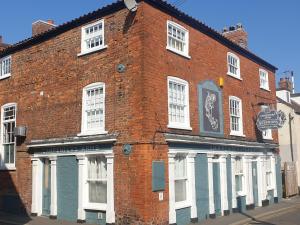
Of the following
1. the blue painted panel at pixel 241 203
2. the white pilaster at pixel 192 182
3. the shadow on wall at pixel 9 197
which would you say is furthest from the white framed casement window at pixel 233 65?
the shadow on wall at pixel 9 197

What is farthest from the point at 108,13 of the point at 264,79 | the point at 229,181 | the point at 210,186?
the point at 264,79

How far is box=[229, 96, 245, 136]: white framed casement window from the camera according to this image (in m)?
19.0

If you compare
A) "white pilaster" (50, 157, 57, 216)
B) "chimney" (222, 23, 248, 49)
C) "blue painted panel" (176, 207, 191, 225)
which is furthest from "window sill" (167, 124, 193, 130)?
"chimney" (222, 23, 248, 49)

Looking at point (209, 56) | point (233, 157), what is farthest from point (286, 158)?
point (209, 56)

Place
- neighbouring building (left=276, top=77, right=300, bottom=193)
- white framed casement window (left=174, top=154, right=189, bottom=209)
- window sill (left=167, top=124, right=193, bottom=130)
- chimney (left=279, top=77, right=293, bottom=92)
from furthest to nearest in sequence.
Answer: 1. chimney (left=279, top=77, right=293, bottom=92)
2. neighbouring building (left=276, top=77, right=300, bottom=193)
3. white framed casement window (left=174, top=154, right=189, bottom=209)
4. window sill (left=167, top=124, right=193, bottom=130)

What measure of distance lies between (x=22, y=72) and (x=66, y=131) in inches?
179

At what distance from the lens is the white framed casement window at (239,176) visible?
18828mm

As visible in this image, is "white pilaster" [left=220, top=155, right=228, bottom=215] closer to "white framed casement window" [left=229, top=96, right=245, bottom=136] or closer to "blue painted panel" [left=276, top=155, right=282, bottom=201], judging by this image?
"white framed casement window" [left=229, top=96, right=245, bottom=136]

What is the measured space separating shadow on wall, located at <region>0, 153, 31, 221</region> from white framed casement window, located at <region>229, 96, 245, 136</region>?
1027 cm

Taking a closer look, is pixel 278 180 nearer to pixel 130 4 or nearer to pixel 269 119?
pixel 269 119

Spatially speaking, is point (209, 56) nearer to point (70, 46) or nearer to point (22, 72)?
point (70, 46)

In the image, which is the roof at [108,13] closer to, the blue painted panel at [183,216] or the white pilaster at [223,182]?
the white pilaster at [223,182]

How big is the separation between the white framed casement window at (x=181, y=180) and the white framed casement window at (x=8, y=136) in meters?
7.86

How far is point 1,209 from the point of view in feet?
59.3
